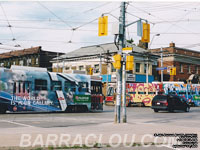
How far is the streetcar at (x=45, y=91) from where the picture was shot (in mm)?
23453

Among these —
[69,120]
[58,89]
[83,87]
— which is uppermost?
[83,87]

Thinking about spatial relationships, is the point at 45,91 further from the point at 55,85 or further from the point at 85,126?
the point at 85,126

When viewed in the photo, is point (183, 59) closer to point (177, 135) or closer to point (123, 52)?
point (123, 52)

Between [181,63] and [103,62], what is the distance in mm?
15546

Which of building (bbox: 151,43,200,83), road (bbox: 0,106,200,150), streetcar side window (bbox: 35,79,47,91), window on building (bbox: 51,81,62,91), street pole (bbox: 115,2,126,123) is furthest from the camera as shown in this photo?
building (bbox: 151,43,200,83)

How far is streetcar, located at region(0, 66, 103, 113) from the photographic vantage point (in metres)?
23.5

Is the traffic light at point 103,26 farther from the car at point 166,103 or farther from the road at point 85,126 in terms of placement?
the car at point 166,103

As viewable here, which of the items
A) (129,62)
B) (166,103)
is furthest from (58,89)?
(129,62)

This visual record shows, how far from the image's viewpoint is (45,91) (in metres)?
25.5

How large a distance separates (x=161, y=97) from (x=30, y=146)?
73.0 ft

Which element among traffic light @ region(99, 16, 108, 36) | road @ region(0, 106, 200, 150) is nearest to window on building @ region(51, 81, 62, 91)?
road @ region(0, 106, 200, 150)

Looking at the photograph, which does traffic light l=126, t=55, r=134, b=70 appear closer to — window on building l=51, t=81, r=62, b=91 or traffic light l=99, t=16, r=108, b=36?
traffic light l=99, t=16, r=108, b=36

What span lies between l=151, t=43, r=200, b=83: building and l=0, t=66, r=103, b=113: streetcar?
31550 mm

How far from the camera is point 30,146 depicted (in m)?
9.36
